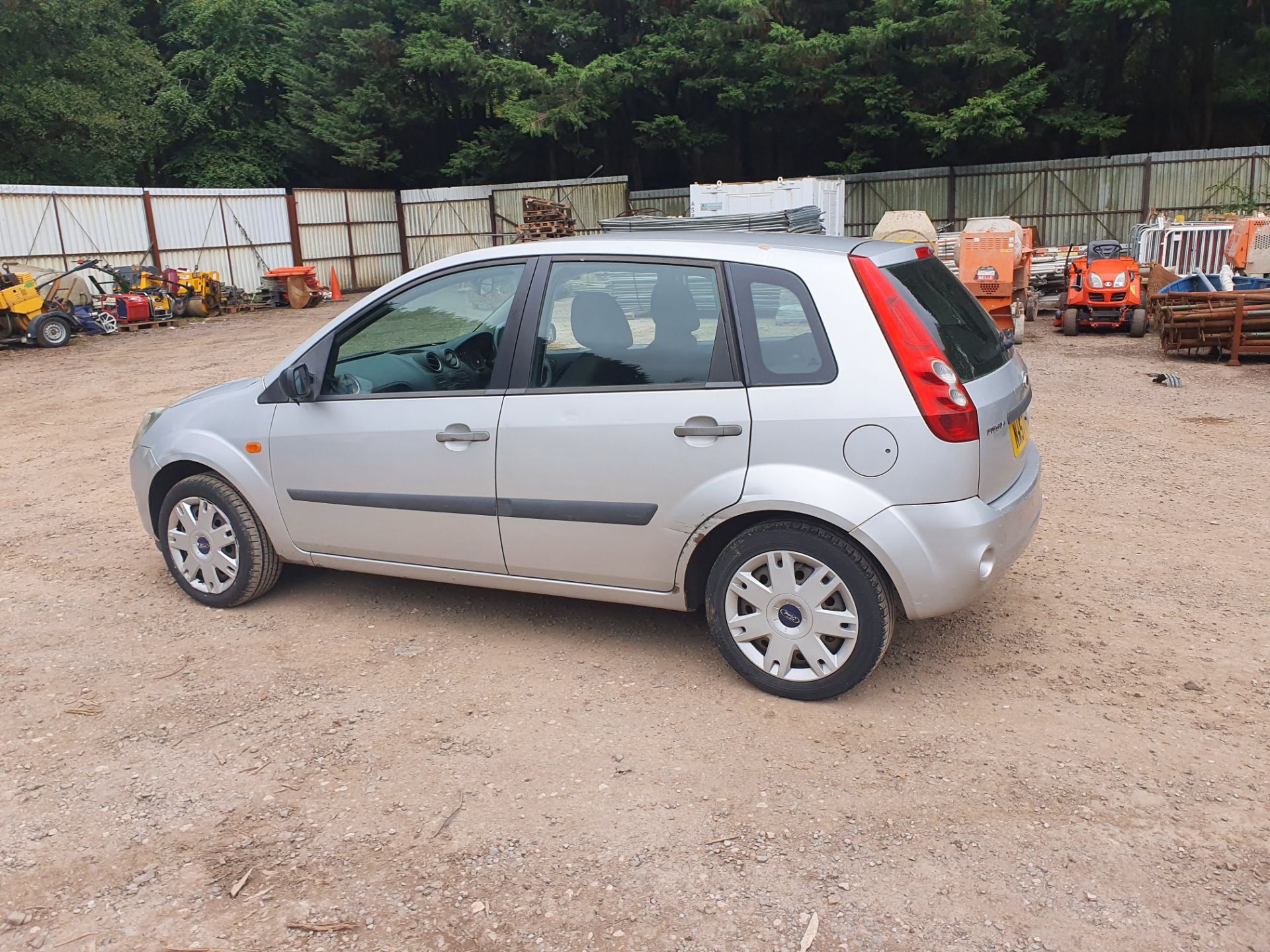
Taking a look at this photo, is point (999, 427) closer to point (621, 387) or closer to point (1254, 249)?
point (621, 387)

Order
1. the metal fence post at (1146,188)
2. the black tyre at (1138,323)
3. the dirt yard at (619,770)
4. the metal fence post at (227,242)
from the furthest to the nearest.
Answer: the metal fence post at (227,242) < the metal fence post at (1146,188) < the black tyre at (1138,323) < the dirt yard at (619,770)

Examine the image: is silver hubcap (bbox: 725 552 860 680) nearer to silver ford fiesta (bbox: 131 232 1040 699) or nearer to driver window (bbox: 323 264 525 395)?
silver ford fiesta (bbox: 131 232 1040 699)

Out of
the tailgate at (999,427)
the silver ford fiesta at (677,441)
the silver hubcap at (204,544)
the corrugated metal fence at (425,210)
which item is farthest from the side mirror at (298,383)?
the corrugated metal fence at (425,210)

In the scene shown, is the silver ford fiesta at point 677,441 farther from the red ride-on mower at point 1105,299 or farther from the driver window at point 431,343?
the red ride-on mower at point 1105,299

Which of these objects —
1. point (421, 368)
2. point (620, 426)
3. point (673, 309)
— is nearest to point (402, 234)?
point (421, 368)

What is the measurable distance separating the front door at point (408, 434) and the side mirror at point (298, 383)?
55mm

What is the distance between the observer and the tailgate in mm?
3541

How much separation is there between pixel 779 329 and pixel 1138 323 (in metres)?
12.4

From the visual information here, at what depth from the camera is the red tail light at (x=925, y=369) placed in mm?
3426

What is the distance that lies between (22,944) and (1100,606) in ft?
13.9

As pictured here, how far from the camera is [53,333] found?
1720cm

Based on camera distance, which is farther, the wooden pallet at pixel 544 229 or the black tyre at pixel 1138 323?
the wooden pallet at pixel 544 229

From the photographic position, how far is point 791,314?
3.63 metres

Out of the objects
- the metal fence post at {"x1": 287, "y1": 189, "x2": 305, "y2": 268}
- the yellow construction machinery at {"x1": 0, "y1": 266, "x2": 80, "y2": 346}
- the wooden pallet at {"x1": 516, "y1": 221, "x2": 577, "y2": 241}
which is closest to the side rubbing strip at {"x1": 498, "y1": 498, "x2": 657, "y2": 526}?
the yellow construction machinery at {"x1": 0, "y1": 266, "x2": 80, "y2": 346}
